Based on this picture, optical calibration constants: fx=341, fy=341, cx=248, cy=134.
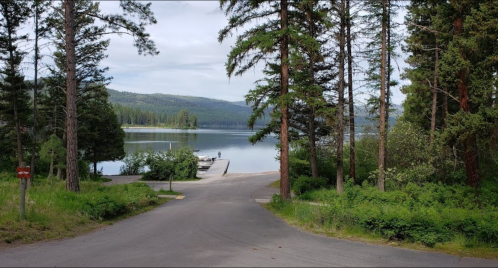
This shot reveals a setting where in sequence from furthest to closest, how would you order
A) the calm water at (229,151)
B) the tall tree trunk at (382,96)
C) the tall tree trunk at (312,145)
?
the calm water at (229,151) → the tall tree trunk at (312,145) → the tall tree trunk at (382,96)

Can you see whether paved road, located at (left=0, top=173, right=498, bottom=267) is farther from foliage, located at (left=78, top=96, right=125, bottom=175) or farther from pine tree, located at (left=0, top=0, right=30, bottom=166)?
foliage, located at (left=78, top=96, right=125, bottom=175)

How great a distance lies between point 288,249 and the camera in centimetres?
648

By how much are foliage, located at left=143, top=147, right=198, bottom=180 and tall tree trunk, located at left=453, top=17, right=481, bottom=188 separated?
21.1 meters

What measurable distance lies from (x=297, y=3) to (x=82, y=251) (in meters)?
11.1

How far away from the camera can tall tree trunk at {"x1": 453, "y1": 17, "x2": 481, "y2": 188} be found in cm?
1301

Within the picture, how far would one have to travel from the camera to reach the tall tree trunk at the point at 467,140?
13007mm

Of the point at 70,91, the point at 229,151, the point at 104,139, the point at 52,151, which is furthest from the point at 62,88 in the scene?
the point at 229,151

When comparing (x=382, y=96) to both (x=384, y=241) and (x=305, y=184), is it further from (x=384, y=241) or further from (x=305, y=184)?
(x=384, y=241)

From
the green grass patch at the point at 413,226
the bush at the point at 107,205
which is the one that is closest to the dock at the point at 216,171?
the bush at the point at 107,205

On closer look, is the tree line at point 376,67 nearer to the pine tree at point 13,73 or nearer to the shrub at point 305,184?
the shrub at point 305,184

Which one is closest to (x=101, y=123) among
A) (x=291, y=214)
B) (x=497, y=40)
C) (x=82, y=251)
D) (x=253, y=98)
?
(x=253, y=98)

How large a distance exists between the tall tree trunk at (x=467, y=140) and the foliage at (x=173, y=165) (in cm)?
2114

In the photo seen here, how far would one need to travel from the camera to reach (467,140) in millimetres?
12945

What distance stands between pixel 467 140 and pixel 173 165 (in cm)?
2220
